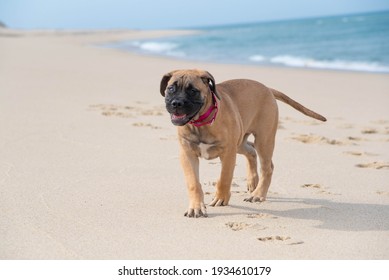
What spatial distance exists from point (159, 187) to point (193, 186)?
0.78m

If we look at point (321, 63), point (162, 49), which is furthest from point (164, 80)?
point (162, 49)

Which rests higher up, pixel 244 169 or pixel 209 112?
pixel 209 112

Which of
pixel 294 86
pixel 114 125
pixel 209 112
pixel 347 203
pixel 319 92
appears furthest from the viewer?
pixel 294 86

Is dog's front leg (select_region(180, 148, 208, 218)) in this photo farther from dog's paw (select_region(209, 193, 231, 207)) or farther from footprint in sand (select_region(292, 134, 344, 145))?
footprint in sand (select_region(292, 134, 344, 145))

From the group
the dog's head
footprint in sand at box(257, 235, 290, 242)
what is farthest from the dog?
footprint in sand at box(257, 235, 290, 242)

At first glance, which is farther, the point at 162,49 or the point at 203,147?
the point at 162,49

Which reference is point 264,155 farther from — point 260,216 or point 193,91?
point 193,91

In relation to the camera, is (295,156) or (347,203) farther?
(295,156)

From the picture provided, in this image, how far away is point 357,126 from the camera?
8023 millimetres

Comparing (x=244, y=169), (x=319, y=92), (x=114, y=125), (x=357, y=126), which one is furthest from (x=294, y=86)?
(x=244, y=169)

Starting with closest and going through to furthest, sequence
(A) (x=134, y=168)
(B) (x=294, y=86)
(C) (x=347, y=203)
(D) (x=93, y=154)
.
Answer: (C) (x=347, y=203) < (A) (x=134, y=168) < (D) (x=93, y=154) < (B) (x=294, y=86)

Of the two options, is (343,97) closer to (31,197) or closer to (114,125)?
(114,125)

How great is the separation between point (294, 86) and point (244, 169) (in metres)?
6.10

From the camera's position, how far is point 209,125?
14.7 ft
